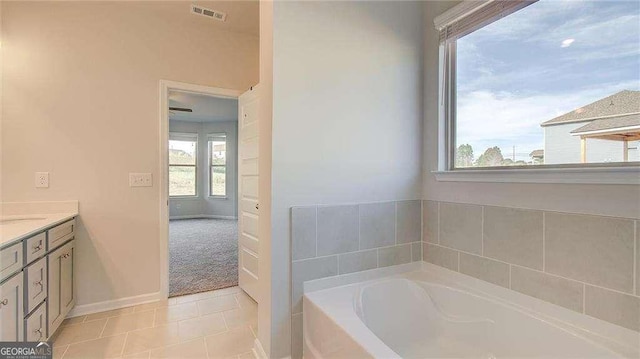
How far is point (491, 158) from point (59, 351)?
2972 mm

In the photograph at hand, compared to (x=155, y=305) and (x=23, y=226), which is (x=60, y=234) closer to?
(x=23, y=226)

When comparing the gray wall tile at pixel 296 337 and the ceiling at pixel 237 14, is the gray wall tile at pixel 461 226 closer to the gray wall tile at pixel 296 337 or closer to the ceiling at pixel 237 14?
the gray wall tile at pixel 296 337

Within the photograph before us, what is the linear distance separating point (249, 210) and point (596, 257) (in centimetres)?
233

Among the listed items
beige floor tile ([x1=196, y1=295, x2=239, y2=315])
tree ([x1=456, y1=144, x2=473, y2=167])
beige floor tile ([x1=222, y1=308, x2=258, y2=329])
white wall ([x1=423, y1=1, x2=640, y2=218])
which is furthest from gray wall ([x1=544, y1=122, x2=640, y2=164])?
beige floor tile ([x1=196, y1=295, x2=239, y2=315])

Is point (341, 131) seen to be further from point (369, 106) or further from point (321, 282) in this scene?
point (321, 282)

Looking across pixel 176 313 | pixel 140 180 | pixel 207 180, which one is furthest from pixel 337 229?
pixel 207 180

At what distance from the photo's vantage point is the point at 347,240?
1785mm

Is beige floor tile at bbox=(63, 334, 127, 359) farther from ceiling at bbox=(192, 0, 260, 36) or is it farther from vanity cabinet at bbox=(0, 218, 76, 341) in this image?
ceiling at bbox=(192, 0, 260, 36)

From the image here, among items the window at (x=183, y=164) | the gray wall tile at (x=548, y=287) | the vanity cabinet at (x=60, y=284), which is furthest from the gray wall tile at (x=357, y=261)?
the window at (x=183, y=164)

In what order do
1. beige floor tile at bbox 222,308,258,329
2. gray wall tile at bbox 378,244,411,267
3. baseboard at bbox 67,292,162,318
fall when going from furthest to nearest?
1. baseboard at bbox 67,292,162,318
2. beige floor tile at bbox 222,308,258,329
3. gray wall tile at bbox 378,244,411,267

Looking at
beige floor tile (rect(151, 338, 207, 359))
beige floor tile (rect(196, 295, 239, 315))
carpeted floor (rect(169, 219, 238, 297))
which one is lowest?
beige floor tile (rect(151, 338, 207, 359))

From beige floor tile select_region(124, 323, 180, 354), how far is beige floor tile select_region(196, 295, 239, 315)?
0.96 ft

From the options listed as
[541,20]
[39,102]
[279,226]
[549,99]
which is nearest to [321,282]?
[279,226]

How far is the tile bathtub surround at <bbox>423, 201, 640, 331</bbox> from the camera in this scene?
46.3 inches
